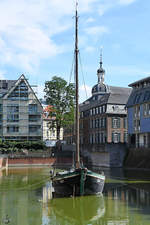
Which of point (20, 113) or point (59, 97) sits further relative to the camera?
point (20, 113)

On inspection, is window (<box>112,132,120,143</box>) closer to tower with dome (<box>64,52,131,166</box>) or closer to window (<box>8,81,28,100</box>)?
tower with dome (<box>64,52,131,166</box>)

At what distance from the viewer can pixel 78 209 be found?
2208 cm

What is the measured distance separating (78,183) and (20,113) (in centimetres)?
5004

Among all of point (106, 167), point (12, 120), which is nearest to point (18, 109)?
point (12, 120)

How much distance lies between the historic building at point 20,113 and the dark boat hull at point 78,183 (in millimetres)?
47422

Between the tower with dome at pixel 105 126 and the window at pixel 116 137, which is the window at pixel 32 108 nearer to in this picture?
the tower with dome at pixel 105 126

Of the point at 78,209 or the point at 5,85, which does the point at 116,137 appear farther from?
the point at 78,209

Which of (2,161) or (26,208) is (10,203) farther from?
(2,161)

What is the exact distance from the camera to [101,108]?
74750 millimetres

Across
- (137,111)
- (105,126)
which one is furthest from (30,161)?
(137,111)

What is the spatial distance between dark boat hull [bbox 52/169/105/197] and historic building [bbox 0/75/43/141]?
47.4 meters

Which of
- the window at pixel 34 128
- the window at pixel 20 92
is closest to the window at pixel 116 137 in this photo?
the window at pixel 34 128

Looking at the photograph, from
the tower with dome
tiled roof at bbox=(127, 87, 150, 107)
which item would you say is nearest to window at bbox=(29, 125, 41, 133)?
the tower with dome

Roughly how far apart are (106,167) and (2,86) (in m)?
33.2
